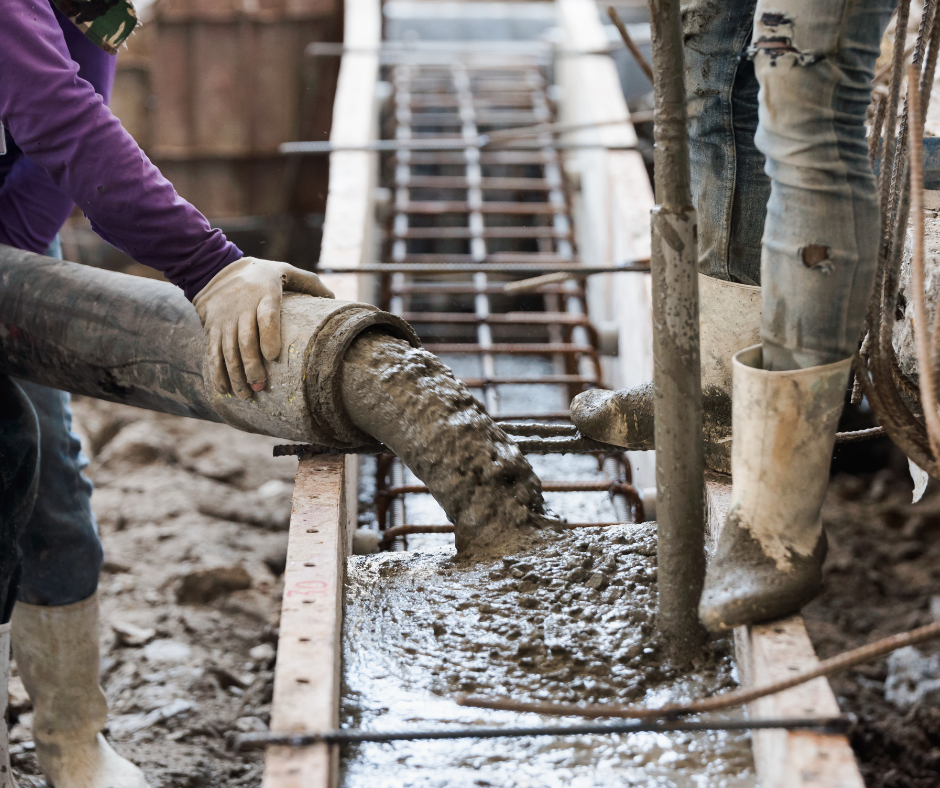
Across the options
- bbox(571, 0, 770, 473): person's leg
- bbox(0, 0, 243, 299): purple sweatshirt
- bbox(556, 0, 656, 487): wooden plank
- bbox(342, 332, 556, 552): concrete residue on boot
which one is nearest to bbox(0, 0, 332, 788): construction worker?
bbox(0, 0, 243, 299): purple sweatshirt

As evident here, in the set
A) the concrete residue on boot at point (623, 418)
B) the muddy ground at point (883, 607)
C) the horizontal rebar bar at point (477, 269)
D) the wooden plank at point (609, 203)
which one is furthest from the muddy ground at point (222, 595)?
the concrete residue on boot at point (623, 418)

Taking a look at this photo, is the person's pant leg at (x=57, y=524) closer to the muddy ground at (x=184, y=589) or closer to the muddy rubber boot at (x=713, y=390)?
the muddy ground at (x=184, y=589)

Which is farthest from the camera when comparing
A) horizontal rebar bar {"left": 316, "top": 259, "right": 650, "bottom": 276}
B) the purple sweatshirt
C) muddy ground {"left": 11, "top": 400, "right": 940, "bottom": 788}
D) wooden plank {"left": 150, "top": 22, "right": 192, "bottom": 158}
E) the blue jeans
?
wooden plank {"left": 150, "top": 22, "right": 192, "bottom": 158}

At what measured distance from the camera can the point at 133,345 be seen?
7.21 ft

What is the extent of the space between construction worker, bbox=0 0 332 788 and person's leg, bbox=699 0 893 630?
1.02 metres

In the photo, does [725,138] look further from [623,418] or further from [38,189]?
[38,189]

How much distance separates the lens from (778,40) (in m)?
1.48

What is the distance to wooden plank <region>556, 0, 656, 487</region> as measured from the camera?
3391mm

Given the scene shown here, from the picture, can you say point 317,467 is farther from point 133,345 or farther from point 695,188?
point 695,188

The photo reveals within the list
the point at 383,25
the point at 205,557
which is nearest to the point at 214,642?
the point at 205,557

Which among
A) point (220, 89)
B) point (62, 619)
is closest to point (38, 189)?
point (62, 619)

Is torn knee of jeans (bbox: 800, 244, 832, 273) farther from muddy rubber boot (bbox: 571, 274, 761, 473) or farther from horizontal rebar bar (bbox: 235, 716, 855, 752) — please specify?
horizontal rebar bar (bbox: 235, 716, 855, 752)

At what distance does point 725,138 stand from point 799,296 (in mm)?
665

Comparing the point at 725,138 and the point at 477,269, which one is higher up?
the point at 725,138
